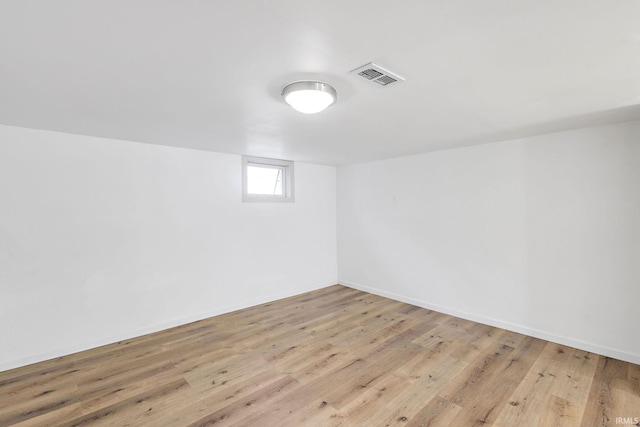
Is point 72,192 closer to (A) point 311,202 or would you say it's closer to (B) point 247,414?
(B) point 247,414

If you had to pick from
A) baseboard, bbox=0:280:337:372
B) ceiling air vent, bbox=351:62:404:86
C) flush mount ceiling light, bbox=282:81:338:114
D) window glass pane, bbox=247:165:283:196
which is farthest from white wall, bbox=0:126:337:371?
ceiling air vent, bbox=351:62:404:86

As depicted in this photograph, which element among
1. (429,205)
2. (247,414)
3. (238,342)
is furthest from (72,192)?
(429,205)

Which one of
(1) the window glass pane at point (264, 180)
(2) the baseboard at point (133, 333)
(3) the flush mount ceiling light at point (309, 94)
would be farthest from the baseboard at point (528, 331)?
(3) the flush mount ceiling light at point (309, 94)

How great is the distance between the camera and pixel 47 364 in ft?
8.69

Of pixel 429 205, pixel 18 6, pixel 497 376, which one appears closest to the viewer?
pixel 18 6

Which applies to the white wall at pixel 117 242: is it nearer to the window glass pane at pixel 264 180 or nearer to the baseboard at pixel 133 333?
the baseboard at pixel 133 333

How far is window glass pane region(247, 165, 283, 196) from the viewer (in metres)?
4.30

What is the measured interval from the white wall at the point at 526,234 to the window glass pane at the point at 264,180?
1.60 meters

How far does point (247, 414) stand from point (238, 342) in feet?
3.72

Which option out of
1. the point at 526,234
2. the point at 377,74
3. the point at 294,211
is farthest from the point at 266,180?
the point at 526,234

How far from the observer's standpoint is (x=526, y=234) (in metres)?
3.16

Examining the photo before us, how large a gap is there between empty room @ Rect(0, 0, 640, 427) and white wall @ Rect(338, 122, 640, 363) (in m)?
0.02

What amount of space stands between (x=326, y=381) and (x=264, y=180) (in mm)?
2996

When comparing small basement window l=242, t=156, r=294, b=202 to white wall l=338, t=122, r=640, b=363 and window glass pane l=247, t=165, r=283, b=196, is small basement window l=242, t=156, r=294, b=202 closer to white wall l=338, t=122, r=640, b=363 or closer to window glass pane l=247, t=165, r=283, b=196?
window glass pane l=247, t=165, r=283, b=196
